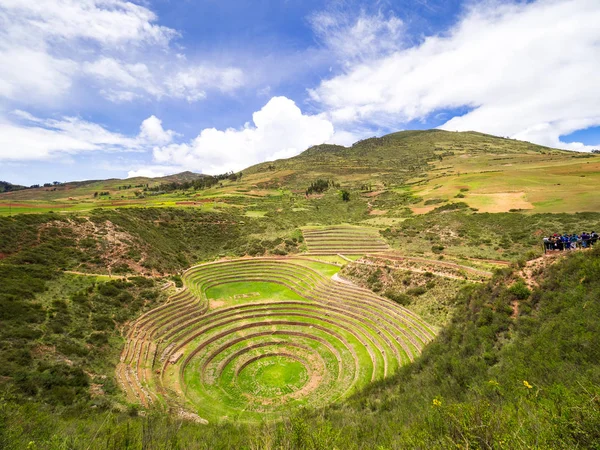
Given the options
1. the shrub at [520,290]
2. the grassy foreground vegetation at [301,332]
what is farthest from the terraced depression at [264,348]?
the shrub at [520,290]

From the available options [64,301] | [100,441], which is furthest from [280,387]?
[64,301]

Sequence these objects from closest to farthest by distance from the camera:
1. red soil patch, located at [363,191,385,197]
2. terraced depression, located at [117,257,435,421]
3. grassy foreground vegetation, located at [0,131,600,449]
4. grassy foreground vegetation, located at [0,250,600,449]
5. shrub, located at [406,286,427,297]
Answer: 1. grassy foreground vegetation, located at [0,250,600,449]
2. grassy foreground vegetation, located at [0,131,600,449]
3. terraced depression, located at [117,257,435,421]
4. shrub, located at [406,286,427,297]
5. red soil patch, located at [363,191,385,197]

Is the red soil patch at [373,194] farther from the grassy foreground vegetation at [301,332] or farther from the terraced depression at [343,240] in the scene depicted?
the terraced depression at [343,240]

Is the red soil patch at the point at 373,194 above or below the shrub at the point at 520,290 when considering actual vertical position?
above

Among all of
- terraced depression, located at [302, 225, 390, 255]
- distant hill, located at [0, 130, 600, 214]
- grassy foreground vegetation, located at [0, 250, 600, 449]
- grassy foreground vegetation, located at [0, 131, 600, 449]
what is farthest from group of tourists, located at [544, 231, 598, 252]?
distant hill, located at [0, 130, 600, 214]

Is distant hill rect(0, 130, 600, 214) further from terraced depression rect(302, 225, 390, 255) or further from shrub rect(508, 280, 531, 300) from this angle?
shrub rect(508, 280, 531, 300)
